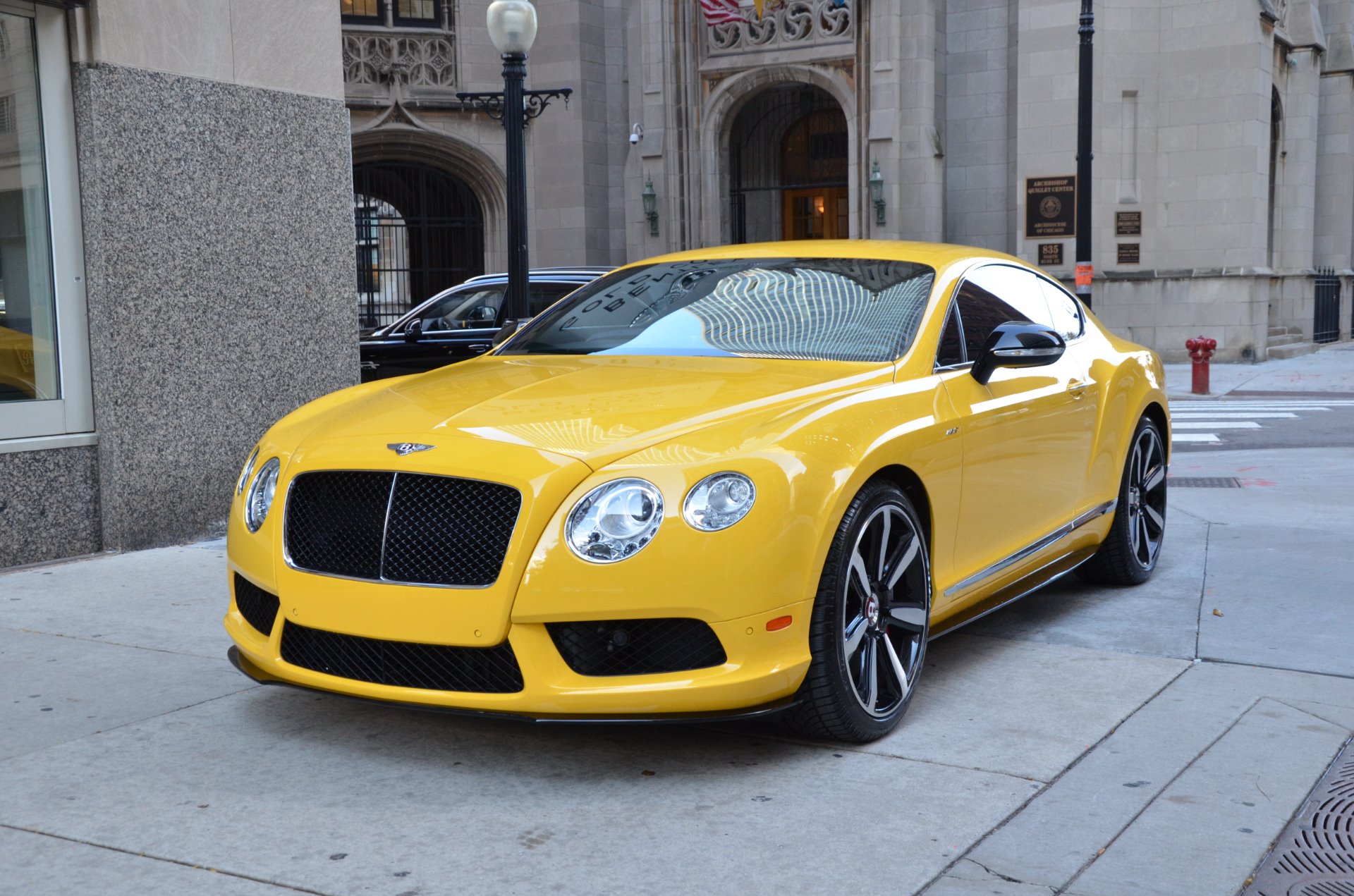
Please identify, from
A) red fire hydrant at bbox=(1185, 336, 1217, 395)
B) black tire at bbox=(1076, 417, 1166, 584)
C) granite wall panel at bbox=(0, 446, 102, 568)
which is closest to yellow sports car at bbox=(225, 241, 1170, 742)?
black tire at bbox=(1076, 417, 1166, 584)

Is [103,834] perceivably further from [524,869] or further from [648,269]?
Result: [648,269]

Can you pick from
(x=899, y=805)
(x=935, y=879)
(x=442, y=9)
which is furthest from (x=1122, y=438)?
(x=442, y=9)

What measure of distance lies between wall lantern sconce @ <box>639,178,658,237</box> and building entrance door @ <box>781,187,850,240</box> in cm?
331

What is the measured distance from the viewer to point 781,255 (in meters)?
5.63

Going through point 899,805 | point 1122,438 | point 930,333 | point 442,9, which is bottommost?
point 899,805

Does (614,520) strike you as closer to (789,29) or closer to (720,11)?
(720,11)

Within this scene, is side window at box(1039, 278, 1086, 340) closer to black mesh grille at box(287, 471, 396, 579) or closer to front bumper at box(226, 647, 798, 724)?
front bumper at box(226, 647, 798, 724)

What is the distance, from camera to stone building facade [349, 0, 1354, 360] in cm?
2483

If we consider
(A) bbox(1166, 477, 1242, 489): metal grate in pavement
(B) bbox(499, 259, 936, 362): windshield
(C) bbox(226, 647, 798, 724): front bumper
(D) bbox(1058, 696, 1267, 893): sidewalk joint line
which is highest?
(B) bbox(499, 259, 936, 362): windshield

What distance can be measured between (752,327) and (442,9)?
2410cm

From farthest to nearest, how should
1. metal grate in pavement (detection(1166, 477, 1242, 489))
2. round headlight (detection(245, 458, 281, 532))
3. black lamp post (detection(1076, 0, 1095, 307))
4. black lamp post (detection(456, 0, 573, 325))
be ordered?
black lamp post (detection(1076, 0, 1095, 307)) < metal grate in pavement (detection(1166, 477, 1242, 489)) < black lamp post (detection(456, 0, 573, 325)) < round headlight (detection(245, 458, 281, 532))

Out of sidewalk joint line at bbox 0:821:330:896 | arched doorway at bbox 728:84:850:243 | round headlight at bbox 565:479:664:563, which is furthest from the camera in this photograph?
arched doorway at bbox 728:84:850:243

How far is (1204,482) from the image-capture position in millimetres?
10156

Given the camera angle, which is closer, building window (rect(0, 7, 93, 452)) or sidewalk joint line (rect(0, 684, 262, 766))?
sidewalk joint line (rect(0, 684, 262, 766))
